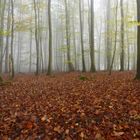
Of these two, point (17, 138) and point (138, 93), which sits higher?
point (138, 93)

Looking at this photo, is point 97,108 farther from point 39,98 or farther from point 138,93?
point 39,98

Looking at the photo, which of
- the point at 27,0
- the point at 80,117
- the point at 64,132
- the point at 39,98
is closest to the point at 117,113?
the point at 80,117

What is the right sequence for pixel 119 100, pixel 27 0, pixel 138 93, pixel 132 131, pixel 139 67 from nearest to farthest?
pixel 132 131 → pixel 119 100 → pixel 138 93 → pixel 139 67 → pixel 27 0

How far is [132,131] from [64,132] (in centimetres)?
157

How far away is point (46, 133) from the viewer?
5.23 m

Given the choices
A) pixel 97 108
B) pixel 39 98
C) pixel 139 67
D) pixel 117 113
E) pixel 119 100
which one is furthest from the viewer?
pixel 139 67

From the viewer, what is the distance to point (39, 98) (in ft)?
29.1

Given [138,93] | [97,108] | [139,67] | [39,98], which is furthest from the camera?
[139,67]

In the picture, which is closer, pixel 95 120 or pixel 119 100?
pixel 95 120

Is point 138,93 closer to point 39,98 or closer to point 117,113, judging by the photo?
point 117,113

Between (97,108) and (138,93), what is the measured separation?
2388 millimetres

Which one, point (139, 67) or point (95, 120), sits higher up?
point (139, 67)

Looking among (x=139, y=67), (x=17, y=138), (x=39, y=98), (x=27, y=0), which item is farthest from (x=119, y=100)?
(x=27, y=0)

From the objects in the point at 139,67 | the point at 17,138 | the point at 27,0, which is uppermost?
the point at 27,0
